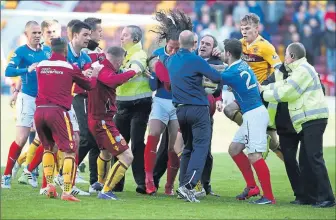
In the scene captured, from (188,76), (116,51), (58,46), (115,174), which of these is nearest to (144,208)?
(115,174)

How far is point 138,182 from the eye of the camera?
13461mm

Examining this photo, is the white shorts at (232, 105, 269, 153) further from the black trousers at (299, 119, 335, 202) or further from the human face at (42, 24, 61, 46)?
the human face at (42, 24, 61, 46)

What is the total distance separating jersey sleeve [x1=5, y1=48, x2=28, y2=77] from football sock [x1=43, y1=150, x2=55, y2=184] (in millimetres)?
1652

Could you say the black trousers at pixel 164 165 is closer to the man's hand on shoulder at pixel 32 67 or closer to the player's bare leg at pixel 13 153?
the player's bare leg at pixel 13 153

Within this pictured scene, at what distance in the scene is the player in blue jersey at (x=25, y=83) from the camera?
13605 mm

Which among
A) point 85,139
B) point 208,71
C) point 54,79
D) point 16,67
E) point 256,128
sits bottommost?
point 85,139

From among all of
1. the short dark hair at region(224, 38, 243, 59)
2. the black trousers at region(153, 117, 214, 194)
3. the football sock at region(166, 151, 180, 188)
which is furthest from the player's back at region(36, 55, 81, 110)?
the black trousers at region(153, 117, 214, 194)

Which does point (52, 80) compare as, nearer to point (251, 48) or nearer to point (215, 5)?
point (251, 48)

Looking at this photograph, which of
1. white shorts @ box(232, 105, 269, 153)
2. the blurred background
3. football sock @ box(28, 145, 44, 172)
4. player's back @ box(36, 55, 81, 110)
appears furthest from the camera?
the blurred background

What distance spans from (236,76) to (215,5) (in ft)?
75.4

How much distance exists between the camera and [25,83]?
551 inches

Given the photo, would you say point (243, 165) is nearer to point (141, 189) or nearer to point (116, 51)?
point (141, 189)

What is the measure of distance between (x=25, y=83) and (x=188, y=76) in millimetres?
2814

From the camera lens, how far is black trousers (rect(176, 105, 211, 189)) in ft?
39.9
